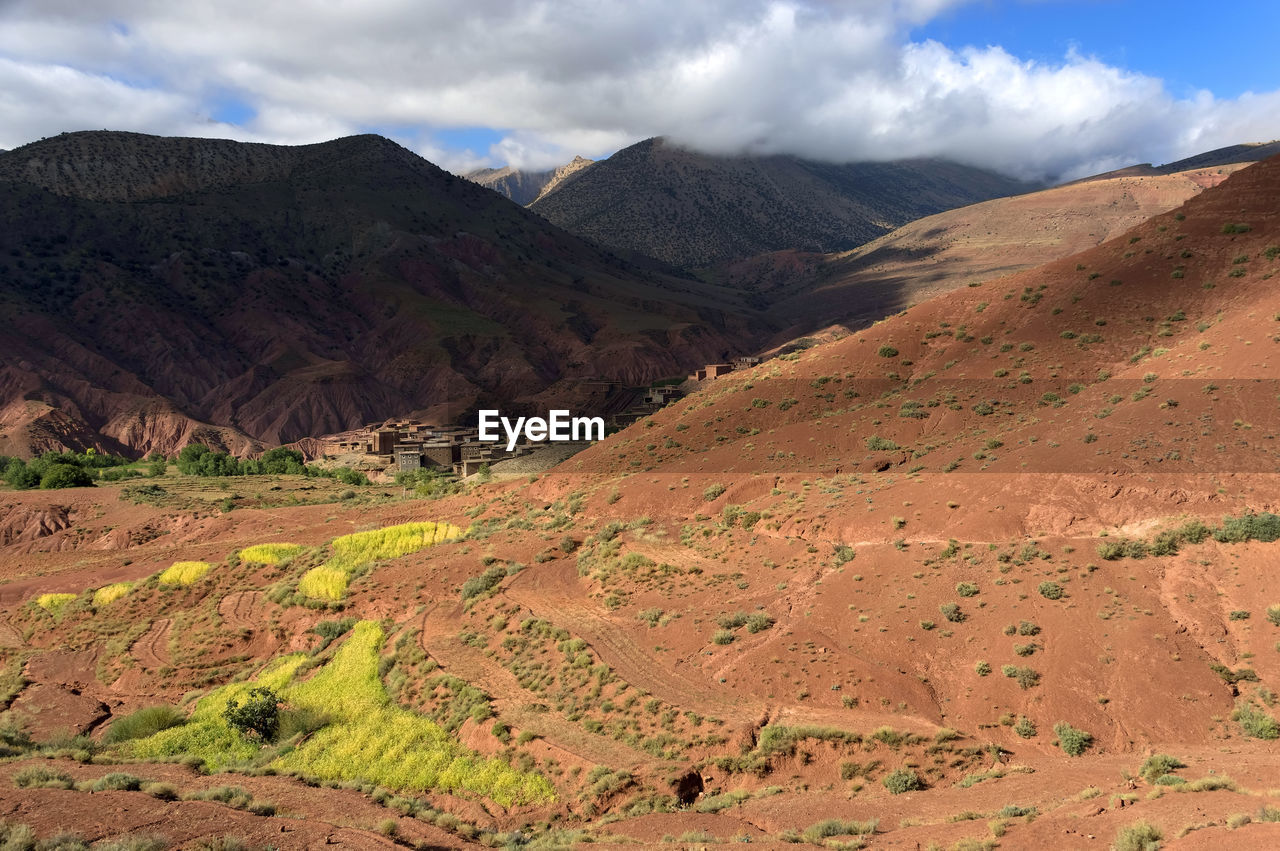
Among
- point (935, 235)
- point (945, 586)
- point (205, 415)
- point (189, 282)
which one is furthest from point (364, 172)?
point (945, 586)

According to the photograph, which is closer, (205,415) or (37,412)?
(37,412)

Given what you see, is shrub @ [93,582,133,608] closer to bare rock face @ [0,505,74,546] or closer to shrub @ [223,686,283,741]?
shrub @ [223,686,283,741]

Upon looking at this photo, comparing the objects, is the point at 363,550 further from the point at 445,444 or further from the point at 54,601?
the point at 445,444

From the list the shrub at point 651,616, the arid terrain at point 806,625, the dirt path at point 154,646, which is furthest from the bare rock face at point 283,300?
the shrub at point 651,616

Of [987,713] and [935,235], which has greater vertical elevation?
[935,235]

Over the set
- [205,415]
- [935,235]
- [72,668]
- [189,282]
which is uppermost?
[935,235]

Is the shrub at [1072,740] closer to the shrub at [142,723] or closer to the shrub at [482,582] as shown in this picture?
the shrub at [482,582]

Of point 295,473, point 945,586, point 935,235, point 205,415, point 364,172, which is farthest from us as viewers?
point 935,235

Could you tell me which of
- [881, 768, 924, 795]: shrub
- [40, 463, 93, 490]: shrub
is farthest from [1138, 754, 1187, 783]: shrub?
[40, 463, 93, 490]: shrub

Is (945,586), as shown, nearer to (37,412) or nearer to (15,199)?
(37,412)

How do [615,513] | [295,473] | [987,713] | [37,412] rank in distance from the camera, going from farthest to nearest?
[37,412]
[295,473]
[615,513]
[987,713]
